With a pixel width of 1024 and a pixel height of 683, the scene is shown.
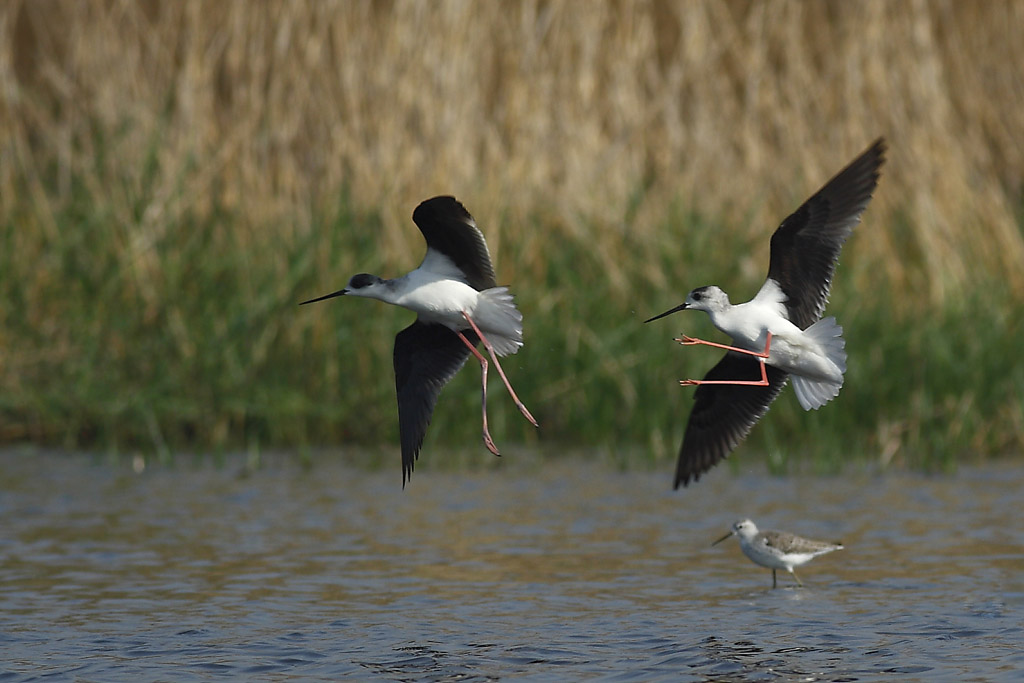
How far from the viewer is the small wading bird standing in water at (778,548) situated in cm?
699

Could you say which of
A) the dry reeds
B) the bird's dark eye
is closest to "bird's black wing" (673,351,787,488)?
the bird's dark eye

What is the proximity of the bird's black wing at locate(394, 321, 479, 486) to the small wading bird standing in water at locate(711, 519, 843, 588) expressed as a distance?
4.68ft

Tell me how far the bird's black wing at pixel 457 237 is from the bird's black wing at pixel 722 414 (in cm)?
96

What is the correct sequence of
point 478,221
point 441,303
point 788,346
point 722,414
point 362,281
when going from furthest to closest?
point 478,221 → point 722,414 → point 362,281 → point 441,303 → point 788,346

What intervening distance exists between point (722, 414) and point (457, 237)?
1.30 m

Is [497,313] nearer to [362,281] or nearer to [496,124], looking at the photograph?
[362,281]

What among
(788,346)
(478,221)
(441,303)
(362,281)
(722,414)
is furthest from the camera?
(478,221)

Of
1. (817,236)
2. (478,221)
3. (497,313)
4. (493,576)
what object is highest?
(478,221)

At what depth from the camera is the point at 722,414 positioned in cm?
668

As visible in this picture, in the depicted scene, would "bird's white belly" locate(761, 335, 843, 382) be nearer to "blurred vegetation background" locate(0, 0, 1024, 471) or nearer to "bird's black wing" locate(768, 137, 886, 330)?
"bird's black wing" locate(768, 137, 886, 330)

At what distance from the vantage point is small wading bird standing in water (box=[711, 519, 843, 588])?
6.99m

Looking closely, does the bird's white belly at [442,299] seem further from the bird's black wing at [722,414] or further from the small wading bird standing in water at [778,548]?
the small wading bird standing in water at [778,548]

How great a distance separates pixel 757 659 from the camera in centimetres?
569

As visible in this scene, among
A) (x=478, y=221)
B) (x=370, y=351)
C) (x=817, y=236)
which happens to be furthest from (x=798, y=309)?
(x=370, y=351)
